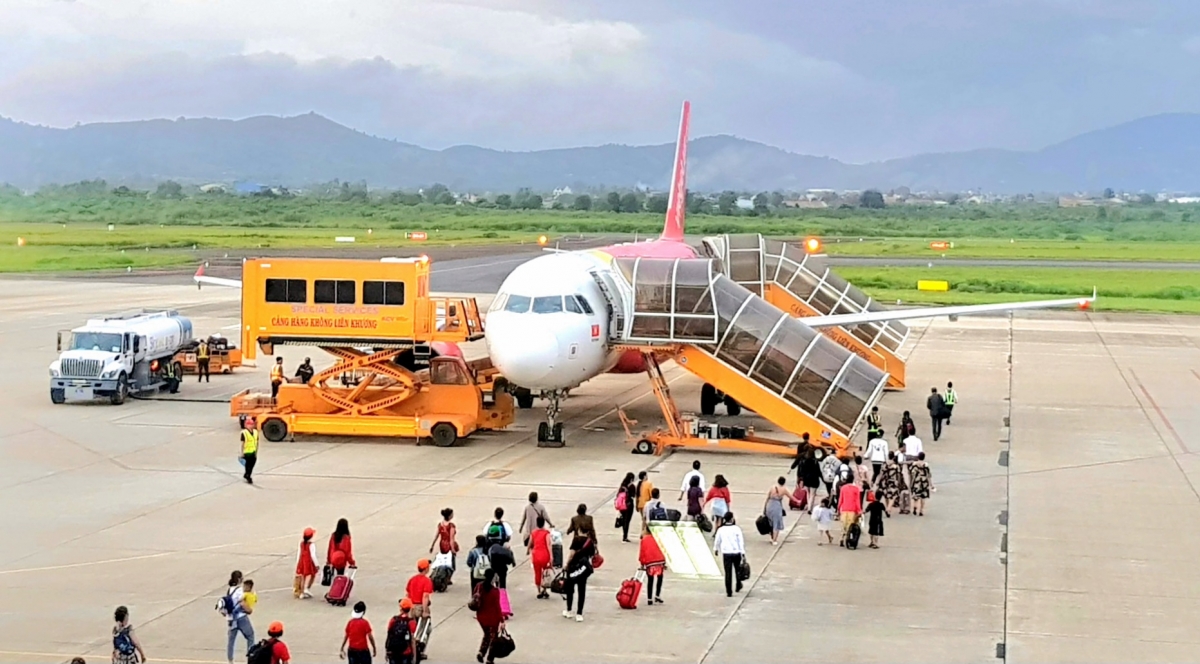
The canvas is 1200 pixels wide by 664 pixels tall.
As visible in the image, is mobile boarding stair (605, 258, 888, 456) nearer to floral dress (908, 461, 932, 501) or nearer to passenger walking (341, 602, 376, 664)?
floral dress (908, 461, 932, 501)

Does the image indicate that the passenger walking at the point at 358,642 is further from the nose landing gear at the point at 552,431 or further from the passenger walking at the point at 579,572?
the nose landing gear at the point at 552,431

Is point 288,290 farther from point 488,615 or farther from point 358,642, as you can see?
point 358,642

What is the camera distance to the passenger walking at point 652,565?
21656 mm

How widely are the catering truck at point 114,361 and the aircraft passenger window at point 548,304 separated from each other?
14.7m

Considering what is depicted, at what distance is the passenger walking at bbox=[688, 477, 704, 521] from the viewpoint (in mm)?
26188

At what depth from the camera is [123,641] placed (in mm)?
17188

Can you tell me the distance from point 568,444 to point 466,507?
29.1 feet

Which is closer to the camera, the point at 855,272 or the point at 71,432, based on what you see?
the point at 71,432

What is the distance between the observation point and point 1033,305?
42.0 metres

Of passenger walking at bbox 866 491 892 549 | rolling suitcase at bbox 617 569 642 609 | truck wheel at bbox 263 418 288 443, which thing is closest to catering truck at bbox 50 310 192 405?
truck wheel at bbox 263 418 288 443

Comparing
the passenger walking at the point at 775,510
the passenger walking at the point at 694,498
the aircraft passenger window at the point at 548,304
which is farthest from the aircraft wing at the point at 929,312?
the passenger walking at the point at 694,498

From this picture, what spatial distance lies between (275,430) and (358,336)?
3.17m

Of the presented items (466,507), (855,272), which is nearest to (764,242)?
(466,507)

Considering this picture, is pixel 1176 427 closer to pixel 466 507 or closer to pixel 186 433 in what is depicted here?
pixel 466 507
